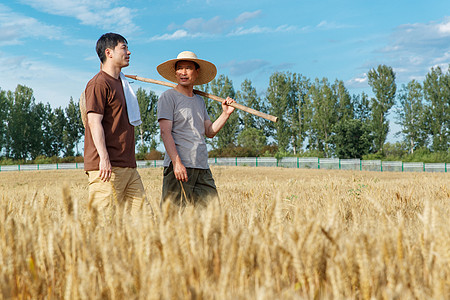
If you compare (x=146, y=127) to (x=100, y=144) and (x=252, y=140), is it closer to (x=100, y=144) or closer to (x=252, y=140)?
(x=252, y=140)

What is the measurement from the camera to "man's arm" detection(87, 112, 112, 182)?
125 inches

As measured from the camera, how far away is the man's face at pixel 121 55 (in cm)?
356

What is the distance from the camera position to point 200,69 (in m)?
4.45

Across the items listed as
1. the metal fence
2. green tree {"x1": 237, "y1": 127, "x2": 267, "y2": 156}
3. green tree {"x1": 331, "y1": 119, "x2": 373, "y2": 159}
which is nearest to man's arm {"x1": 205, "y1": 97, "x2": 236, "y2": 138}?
the metal fence

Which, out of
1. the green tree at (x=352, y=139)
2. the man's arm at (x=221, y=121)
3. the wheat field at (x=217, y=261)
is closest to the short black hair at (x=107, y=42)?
the man's arm at (x=221, y=121)

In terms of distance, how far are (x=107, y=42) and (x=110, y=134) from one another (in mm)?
859

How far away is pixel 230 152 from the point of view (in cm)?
4934

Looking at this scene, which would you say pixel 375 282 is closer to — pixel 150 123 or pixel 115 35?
pixel 115 35

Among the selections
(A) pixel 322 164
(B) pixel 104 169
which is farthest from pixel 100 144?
(A) pixel 322 164

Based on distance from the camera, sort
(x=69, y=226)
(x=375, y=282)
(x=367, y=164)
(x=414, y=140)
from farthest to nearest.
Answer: (x=414, y=140)
(x=367, y=164)
(x=69, y=226)
(x=375, y=282)

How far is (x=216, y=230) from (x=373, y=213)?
8.58 feet

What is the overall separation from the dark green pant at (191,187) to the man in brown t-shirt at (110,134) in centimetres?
33

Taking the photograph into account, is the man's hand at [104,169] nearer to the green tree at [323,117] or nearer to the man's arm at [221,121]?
the man's arm at [221,121]

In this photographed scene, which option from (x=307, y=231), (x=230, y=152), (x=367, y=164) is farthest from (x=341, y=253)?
(x=230, y=152)
